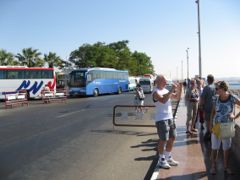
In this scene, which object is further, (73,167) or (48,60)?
(48,60)

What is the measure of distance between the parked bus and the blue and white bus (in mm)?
Answer: 2710

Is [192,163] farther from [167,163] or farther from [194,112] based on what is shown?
[194,112]

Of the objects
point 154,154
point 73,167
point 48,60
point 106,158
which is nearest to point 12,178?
point 73,167

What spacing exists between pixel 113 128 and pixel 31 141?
3.43m

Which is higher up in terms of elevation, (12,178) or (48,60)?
(48,60)

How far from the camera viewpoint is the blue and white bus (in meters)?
37.7

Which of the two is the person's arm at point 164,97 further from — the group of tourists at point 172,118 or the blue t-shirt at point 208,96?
the blue t-shirt at point 208,96

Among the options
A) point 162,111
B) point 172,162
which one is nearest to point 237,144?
point 172,162

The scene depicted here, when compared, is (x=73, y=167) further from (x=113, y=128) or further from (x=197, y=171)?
(x=113, y=128)

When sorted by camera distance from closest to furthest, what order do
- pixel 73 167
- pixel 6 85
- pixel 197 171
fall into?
pixel 197 171, pixel 73 167, pixel 6 85

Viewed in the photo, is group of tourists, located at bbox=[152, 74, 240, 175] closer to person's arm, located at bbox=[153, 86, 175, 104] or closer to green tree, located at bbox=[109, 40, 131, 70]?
person's arm, located at bbox=[153, 86, 175, 104]

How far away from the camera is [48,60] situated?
250ft

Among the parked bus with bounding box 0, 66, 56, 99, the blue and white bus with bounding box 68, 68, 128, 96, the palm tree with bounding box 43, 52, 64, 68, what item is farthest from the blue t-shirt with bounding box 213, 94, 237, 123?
the palm tree with bounding box 43, 52, 64, 68

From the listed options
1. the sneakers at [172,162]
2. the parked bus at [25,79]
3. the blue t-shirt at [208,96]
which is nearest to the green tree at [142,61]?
the parked bus at [25,79]
